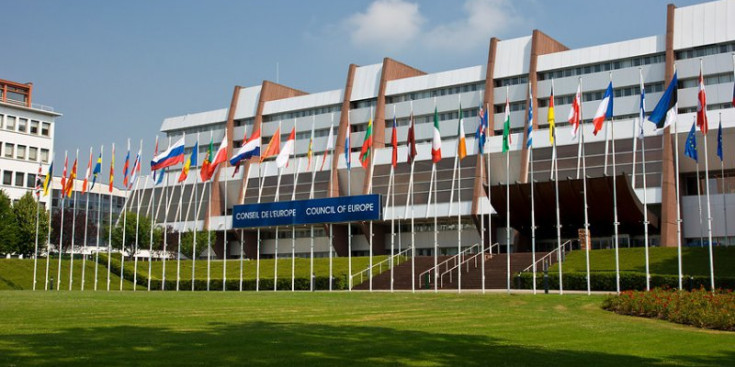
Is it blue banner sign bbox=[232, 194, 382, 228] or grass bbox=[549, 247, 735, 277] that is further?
blue banner sign bbox=[232, 194, 382, 228]

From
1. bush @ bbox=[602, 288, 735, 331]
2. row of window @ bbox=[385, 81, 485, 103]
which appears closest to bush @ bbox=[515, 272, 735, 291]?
bush @ bbox=[602, 288, 735, 331]

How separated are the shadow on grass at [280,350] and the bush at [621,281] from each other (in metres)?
24.0

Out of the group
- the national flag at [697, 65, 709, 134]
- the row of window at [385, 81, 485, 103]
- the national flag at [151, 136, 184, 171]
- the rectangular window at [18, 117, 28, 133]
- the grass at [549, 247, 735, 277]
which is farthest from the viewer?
the rectangular window at [18, 117, 28, 133]

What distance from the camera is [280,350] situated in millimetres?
15906

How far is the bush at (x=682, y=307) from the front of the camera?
2364cm

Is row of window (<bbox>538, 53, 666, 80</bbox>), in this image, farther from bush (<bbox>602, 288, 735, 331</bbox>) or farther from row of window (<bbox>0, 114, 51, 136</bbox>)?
row of window (<bbox>0, 114, 51, 136</bbox>)

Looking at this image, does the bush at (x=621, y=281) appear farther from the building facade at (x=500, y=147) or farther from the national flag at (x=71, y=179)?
the national flag at (x=71, y=179)

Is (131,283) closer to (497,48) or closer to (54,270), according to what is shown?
(54,270)

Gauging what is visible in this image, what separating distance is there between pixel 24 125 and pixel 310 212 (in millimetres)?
51458

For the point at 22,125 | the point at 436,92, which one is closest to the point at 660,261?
the point at 436,92

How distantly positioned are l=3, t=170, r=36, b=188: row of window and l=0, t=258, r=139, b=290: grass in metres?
31.4

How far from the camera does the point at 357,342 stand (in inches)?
693

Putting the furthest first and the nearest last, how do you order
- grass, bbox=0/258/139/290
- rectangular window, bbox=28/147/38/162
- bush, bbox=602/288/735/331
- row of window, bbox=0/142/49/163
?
rectangular window, bbox=28/147/38/162 < row of window, bbox=0/142/49/163 < grass, bbox=0/258/139/290 < bush, bbox=602/288/735/331

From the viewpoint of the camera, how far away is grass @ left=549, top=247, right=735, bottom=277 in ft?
151
